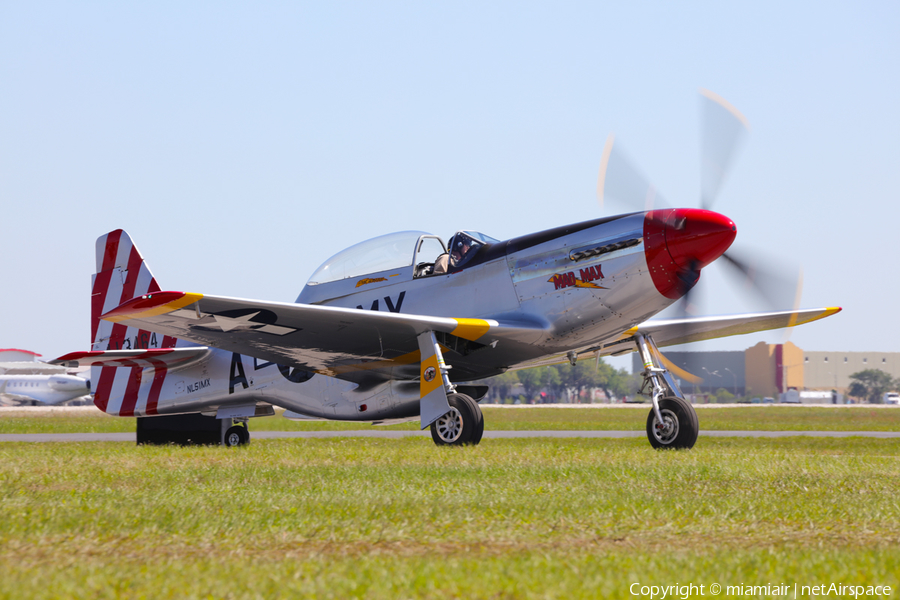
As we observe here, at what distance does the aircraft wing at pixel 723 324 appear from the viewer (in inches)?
520

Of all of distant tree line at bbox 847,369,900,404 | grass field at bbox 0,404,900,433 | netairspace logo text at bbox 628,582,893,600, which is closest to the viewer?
netairspace logo text at bbox 628,582,893,600

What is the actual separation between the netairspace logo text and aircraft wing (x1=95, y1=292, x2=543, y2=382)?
692 cm

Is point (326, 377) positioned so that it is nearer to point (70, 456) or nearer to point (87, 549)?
point (70, 456)

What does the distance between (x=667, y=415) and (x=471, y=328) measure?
2.92 m

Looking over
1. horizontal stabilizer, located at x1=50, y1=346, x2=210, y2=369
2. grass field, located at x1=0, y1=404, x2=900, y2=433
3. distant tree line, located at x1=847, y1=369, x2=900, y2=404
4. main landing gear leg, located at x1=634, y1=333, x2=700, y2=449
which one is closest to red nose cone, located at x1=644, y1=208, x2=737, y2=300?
main landing gear leg, located at x1=634, y1=333, x2=700, y2=449

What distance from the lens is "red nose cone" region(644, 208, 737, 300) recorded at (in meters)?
9.57

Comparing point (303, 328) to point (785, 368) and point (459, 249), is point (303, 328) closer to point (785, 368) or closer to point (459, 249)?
point (459, 249)

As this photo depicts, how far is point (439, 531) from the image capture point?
14.0 feet

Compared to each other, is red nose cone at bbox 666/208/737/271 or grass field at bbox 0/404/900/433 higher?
red nose cone at bbox 666/208/737/271

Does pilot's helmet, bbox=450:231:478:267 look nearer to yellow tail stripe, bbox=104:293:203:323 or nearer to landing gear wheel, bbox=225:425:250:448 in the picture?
yellow tail stripe, bbox=104:293:203:323

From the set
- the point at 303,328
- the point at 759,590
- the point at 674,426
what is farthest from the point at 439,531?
the point at 674,426

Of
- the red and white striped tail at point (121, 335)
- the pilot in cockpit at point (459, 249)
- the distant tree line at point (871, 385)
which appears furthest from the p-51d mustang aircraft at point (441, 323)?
the distant tree line at point (871, 385)

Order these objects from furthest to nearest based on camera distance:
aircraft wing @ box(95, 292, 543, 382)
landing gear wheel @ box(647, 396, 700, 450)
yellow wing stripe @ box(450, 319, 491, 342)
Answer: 1. landing gear wheel @ box(647, 396, 700, 450)
2. yellow wing stripe @ box(450, 319, 491, 342)
3. aircraft wing @ box(95, 292, 543, 382)

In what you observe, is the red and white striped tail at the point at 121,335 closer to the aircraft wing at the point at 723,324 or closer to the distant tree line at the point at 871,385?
the aircraft wing at the point at 723,324
